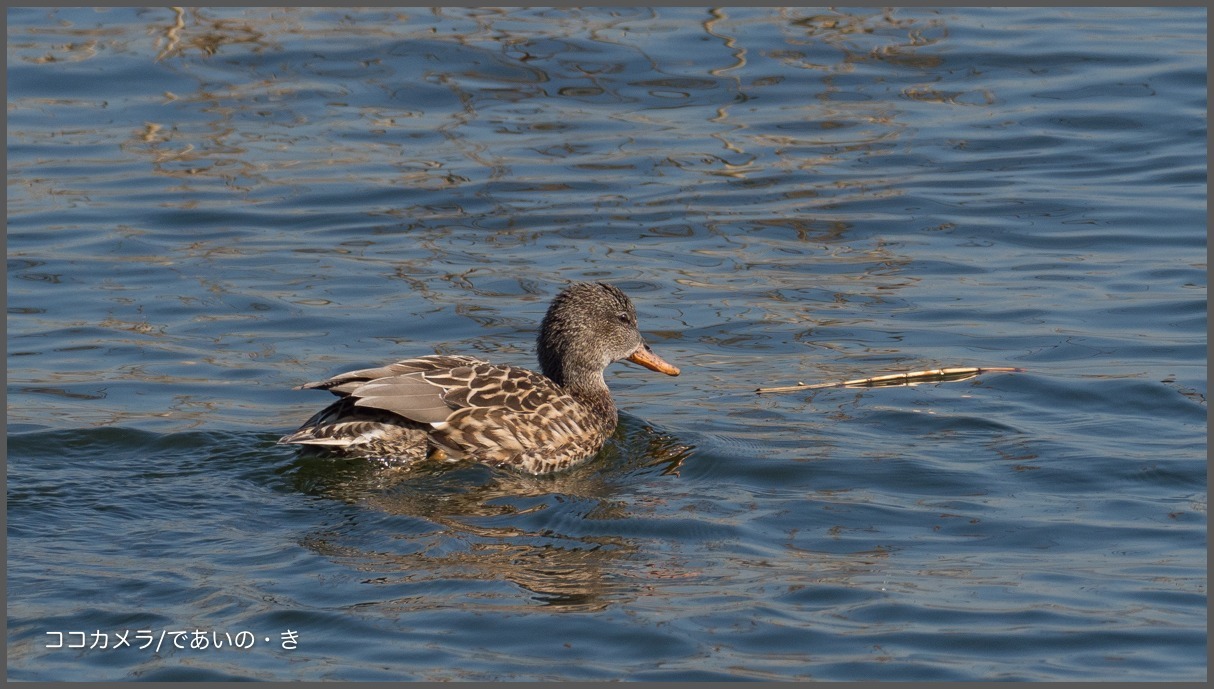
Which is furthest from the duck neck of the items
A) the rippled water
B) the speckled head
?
the rippled water

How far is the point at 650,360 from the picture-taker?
9.70 m

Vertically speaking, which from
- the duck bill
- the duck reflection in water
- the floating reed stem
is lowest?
the duck reflection in water

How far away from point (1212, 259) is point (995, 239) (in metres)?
1.54

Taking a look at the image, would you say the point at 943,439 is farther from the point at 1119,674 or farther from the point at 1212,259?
the point at 1212,259

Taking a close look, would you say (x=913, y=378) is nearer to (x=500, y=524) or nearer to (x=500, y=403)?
(x=500, y=403)

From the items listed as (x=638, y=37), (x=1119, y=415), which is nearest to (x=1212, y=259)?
(x=1119, y=415)

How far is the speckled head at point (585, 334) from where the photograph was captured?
937 centimetres

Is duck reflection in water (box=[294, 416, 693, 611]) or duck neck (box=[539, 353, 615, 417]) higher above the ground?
duck neck (box=[539, 353, 615, 417])

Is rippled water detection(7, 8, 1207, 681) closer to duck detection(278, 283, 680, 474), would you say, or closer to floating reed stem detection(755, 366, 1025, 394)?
floating reed stem detection(755, 366, 1025, 394)

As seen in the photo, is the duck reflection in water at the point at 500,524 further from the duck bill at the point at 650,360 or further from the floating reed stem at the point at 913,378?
the floating reed stem at the point at 913,378

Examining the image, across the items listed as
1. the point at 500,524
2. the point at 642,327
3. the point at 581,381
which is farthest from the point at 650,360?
the point at 500,524

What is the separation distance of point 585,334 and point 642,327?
5.11 feet

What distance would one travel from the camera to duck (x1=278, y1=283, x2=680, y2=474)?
8.23 m

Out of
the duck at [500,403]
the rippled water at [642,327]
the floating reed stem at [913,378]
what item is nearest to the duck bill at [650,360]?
the duck at [500,403]
